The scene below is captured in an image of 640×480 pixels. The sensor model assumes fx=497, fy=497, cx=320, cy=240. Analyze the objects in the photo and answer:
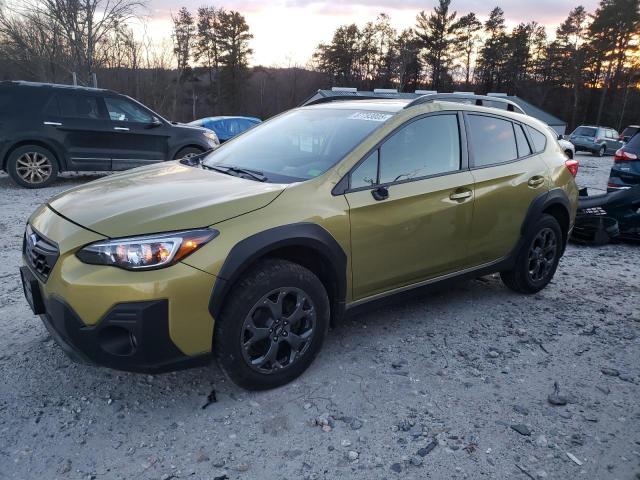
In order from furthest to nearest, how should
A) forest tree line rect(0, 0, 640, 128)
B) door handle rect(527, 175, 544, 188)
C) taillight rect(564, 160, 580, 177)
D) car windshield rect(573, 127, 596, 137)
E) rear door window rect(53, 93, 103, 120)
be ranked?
forest tree line rect(0, 0, 640, 128) → car windshield rect(573, 127, 596, 137) → rear door window rect(53, 93, 103, 120) → taillight rect(564, 160, 580, 177) → door handle rect(527, 175, 544, 188)

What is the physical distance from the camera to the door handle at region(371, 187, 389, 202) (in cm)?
319

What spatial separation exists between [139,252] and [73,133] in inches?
313

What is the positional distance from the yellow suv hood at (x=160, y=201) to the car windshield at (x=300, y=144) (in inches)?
11.7

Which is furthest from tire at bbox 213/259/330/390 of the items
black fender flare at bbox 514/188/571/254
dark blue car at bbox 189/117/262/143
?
dark blue car at bbox 189/117/262/143

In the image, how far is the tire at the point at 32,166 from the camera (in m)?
8.87

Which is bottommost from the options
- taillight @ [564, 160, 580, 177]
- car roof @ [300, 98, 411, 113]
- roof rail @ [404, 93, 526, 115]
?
taillight @ [564, 160, 580, 177]

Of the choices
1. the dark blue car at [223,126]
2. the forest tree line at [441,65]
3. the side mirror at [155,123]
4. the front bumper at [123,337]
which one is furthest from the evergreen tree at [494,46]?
the front bumper at [123,337]

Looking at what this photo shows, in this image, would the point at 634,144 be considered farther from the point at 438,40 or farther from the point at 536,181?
the point at 438,40

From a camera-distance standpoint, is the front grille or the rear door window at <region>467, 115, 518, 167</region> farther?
the rear door window at <region>467, 115, 518, 167</region>

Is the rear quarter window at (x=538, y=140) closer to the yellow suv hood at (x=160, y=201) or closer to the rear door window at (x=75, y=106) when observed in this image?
the yellow suv hood at (x=160, y=201)

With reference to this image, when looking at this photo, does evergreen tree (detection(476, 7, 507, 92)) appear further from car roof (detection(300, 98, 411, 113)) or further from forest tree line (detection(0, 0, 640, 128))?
car roof (detection(300, 98, 411, 113))

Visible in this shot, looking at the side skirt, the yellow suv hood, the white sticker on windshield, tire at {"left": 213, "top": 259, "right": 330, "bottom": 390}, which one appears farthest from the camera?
the white sticker on windshield

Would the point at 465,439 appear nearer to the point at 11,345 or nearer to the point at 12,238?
the point at 11,345

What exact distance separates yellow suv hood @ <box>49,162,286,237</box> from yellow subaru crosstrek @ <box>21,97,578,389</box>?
0.01 metres
